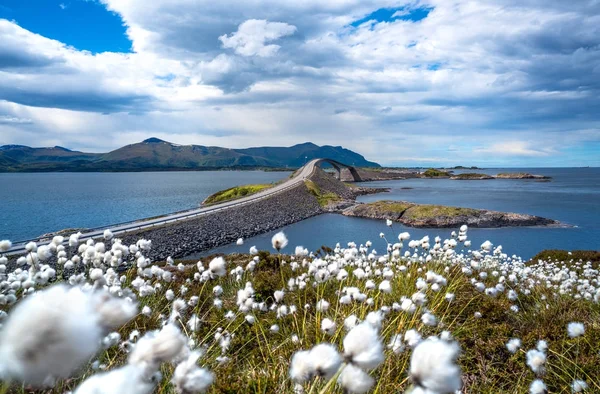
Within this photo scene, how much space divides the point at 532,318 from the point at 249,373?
556cm

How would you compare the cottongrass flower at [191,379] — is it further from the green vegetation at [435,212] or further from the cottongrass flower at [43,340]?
the green vegetation at [435,212]

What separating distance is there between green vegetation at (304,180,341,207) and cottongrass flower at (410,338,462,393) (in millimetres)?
69692

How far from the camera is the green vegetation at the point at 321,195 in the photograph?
73363mm

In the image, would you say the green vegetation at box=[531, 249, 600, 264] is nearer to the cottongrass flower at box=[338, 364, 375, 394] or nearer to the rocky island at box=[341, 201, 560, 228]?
the cottongrass flower at box=[338, 364, 375, 394]

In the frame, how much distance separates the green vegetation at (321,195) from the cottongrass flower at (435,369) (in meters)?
69.7

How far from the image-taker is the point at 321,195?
3118 inches

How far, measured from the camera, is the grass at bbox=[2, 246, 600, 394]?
393 centimetres

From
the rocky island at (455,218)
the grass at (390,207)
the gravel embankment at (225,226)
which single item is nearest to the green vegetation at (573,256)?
the rocky island at (455,218)

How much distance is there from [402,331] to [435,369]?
11.5ft

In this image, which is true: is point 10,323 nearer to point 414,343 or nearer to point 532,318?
point 414,343

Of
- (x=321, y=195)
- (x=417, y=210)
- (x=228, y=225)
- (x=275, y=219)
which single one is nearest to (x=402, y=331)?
(x=228, y=225)

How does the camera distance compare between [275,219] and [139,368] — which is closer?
[139,368]

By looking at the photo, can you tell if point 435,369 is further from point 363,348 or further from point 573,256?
point 573,256

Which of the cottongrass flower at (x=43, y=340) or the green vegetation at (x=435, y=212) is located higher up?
the cottongrass flower at (x=43, y=340)
